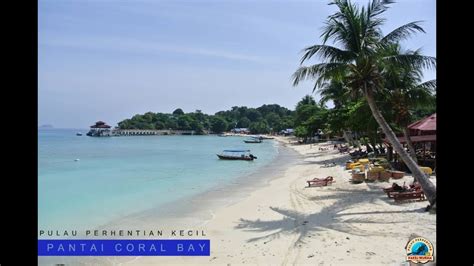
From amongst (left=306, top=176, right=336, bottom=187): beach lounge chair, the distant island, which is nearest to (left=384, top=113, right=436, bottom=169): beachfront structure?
(left=306, top=176, right=336, bottom=187): beach lounge chair

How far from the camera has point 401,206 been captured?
25.5 feet

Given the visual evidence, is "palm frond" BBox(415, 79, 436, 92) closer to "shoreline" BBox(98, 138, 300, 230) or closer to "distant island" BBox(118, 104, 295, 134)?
"shoreline" BBox(98, 138, 300, 230)

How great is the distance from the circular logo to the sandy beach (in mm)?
94

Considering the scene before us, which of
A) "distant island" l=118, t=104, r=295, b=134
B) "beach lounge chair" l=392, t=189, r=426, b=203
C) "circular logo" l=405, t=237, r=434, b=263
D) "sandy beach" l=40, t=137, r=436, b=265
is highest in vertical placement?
"distant island" l=118, t=104, r=295, b=134

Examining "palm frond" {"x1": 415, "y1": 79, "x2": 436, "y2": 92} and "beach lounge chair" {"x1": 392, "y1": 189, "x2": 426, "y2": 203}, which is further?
"palm frond" {"x1": 415, "y1": 79, "x2": 436, "y2": 92}

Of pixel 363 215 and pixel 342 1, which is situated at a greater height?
pixel 342 1

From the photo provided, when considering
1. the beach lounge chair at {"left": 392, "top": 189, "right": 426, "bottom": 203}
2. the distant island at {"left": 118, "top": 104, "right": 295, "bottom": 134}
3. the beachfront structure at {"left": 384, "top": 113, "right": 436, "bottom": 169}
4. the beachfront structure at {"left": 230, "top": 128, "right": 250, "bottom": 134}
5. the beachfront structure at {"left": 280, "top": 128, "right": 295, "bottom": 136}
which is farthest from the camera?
the beachfront structure at {"left": 230, "top": 128, "right": 250, "bottom": 134}

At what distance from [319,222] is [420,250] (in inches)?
163

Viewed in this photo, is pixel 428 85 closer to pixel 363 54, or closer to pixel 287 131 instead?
pixel 363 54

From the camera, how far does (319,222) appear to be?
7305 millimetres

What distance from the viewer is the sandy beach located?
5070mm
